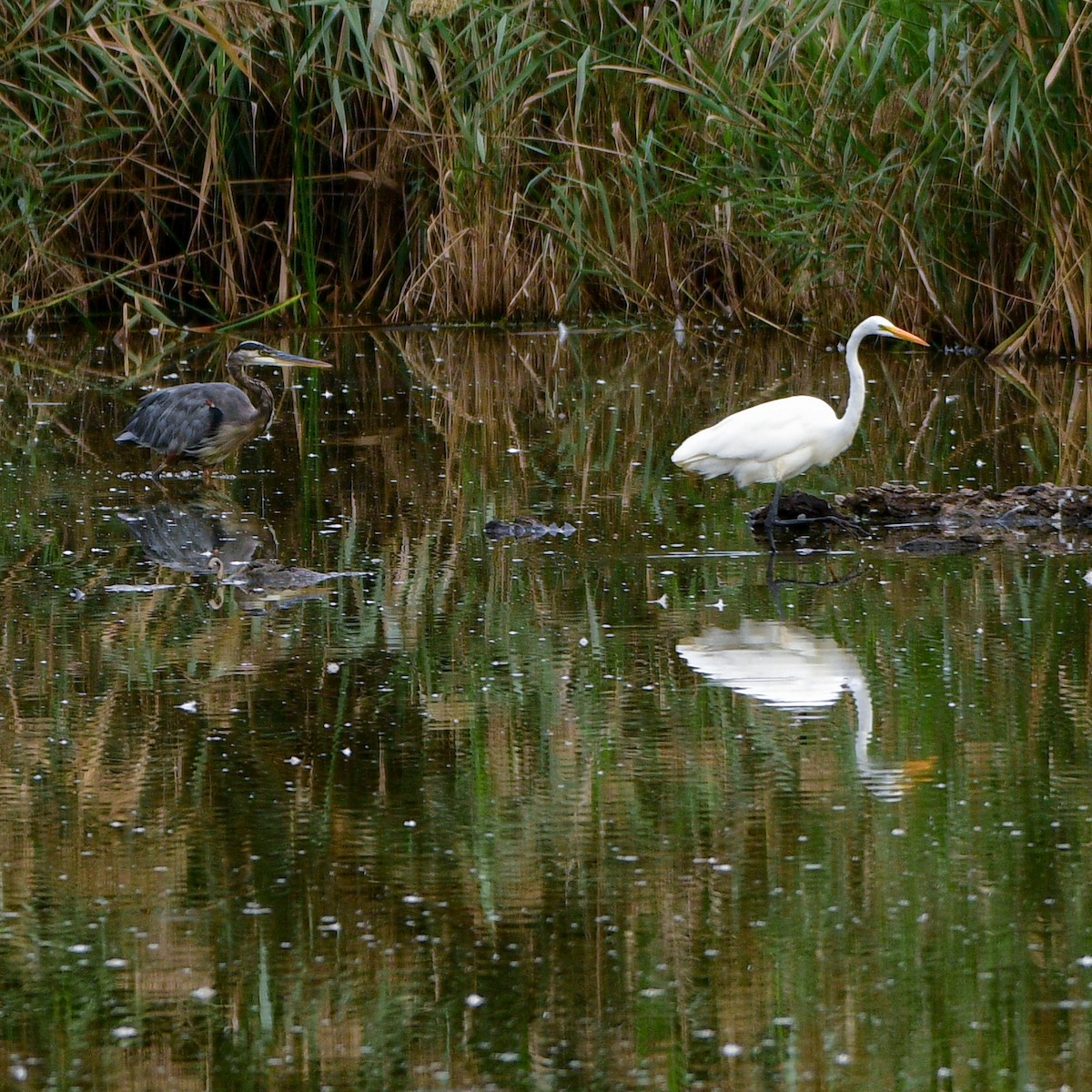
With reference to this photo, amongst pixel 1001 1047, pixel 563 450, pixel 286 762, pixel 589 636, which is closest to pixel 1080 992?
pixel 1001 1047

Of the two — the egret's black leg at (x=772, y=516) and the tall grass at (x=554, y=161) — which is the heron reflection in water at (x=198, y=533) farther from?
the tall grass at (x=554, y=161)

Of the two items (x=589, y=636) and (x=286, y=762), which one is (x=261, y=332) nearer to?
(x=589, y=636)

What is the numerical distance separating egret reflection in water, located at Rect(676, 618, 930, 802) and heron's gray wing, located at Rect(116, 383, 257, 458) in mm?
3277

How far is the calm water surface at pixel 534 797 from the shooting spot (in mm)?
3061

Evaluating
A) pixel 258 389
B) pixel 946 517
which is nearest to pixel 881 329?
pixel 946 517

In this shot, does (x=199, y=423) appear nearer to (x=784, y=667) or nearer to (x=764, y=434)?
(x=764, y=434)

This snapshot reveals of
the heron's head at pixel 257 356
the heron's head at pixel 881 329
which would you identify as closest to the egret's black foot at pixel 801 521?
the heron's head at pixel 881 329

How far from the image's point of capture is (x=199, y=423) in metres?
8.20

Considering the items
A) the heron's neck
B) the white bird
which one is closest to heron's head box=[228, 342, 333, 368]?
Result: the heron's neck

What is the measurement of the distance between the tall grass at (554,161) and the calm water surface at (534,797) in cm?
307

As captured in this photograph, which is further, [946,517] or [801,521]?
[801,521]

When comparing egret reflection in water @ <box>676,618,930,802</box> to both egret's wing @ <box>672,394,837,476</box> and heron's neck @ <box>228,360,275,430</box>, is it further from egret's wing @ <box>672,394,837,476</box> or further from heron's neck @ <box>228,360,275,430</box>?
heron's neck @ <box>228,360,275,430</box>

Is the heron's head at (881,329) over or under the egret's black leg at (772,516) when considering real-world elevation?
over

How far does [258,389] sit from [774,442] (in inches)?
106
